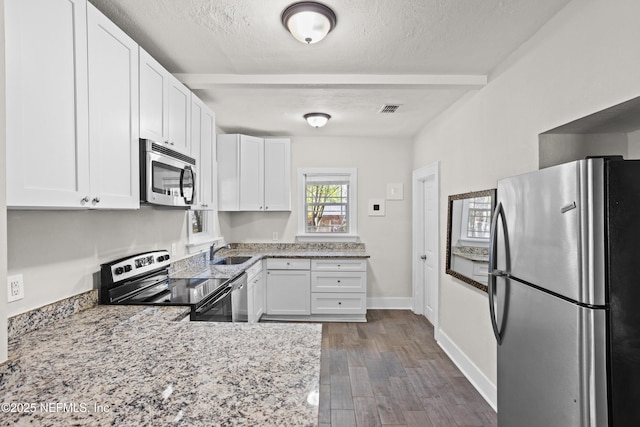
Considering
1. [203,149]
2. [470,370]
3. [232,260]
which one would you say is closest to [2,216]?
[203,149]

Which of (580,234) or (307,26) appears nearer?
(580,234)

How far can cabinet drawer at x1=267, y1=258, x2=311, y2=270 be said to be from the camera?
14.3ft

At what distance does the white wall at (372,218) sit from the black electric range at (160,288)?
211 cm

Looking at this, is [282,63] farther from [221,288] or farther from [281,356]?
[281,356]

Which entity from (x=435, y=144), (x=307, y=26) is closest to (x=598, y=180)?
(x=307, y=26)

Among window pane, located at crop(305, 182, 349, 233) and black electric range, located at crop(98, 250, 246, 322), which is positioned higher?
window pane, located at crop(305, 182, 349, 233)

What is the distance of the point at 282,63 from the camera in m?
2.47

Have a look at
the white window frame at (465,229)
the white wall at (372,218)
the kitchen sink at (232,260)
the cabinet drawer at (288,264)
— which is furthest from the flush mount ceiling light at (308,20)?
the white wall at (372,218)

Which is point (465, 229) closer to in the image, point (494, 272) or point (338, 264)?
point (494, 272)

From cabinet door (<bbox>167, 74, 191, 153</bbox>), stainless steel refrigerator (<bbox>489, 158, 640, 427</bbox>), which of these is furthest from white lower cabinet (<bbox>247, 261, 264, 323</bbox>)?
stainless steel refrigerator (<bbox>489, 158, 640, 427</bbox>)

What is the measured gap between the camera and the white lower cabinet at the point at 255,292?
3.59m

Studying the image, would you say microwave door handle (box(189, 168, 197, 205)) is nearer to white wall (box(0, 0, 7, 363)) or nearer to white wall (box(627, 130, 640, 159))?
white wall (box(0, 0, 7, 363))

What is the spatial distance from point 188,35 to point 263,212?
10.1 feet

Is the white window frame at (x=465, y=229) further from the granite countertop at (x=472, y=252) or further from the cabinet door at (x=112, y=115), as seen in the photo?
the cabinet door at (x=112, y=115)
